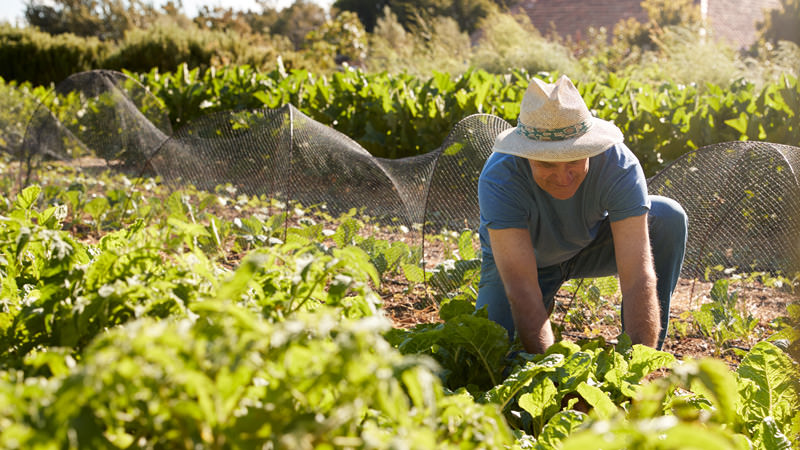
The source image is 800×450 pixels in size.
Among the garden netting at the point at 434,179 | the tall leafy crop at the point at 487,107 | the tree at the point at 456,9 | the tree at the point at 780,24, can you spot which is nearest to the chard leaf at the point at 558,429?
the garden netting at the point at 434,179

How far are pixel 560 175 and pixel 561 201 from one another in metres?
0.22

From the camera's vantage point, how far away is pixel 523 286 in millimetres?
2566

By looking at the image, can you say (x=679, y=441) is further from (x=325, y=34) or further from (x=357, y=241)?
(x=325, y=34)

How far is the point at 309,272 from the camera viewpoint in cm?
143

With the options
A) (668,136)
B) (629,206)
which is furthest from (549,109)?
(668,136)

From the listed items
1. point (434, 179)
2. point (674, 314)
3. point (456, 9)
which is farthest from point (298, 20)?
point (674, 314)

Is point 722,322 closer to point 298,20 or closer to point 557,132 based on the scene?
point 557,132

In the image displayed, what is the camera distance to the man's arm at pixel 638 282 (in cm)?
257

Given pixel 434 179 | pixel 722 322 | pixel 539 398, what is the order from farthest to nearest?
1. pixel 434 179
2. pixel 722 322
3. pixel 539 398

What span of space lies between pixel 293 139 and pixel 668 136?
3464 mm

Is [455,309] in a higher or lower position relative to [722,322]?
higher

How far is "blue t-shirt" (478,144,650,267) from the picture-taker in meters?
2.65

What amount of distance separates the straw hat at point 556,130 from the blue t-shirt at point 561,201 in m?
0.14

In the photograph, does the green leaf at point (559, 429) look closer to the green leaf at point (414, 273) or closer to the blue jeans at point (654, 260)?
the blue jeans at point (654, 260)
